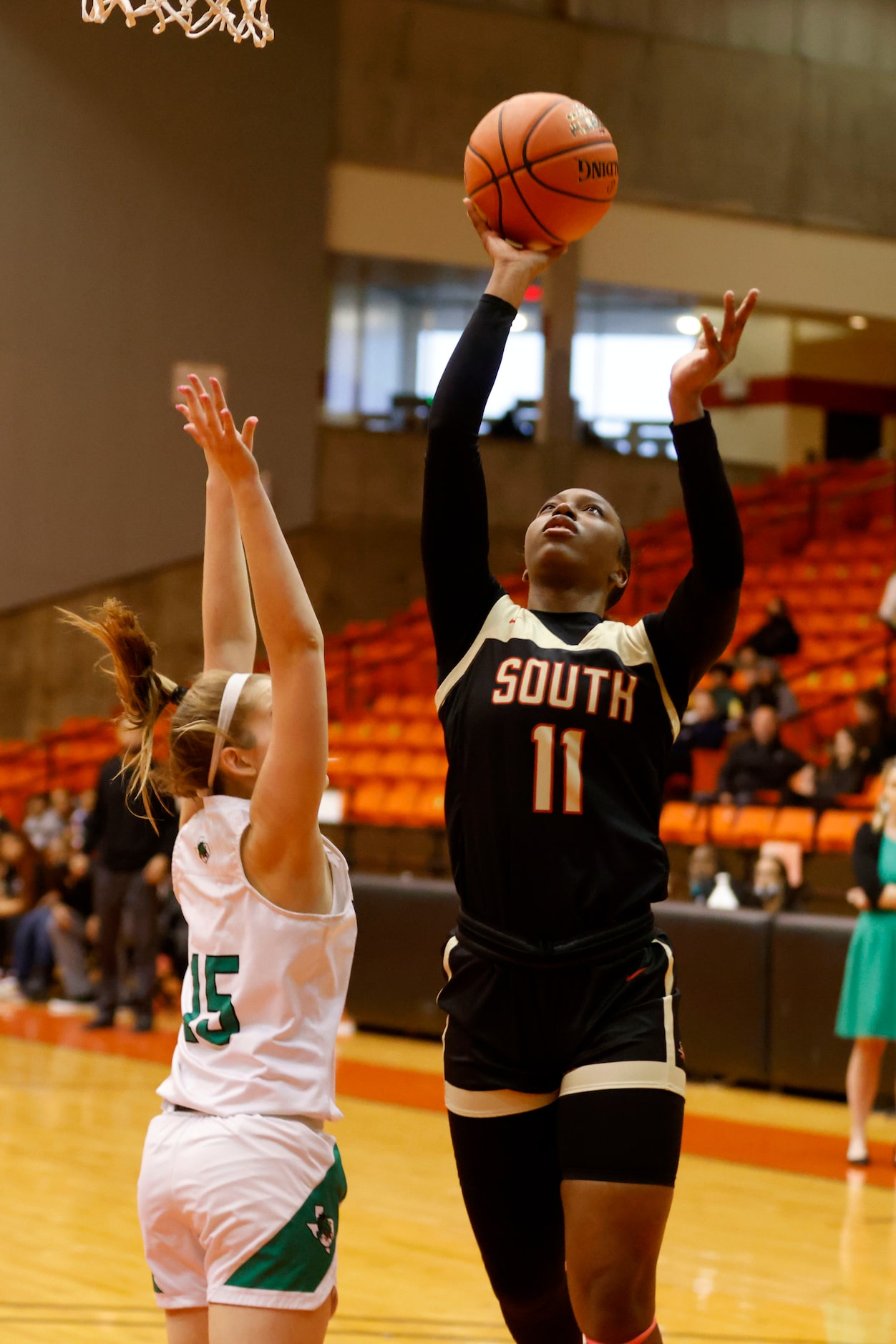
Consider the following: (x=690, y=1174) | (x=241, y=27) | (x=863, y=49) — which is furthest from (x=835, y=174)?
(x=241, y=27)

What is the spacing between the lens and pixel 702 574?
2861 mm

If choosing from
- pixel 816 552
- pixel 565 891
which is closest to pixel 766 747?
pixel 816 552

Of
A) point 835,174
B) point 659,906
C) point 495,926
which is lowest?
point 659,906

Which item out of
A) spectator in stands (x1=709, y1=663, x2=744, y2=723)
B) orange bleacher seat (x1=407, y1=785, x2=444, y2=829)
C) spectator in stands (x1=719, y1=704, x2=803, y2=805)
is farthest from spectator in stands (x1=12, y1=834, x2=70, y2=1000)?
spectator in stands (x1=709, y1=663, x2=744, y2=723)

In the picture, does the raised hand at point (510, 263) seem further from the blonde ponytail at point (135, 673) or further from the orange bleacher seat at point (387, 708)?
the orange bleacher seat at point (387, 708)

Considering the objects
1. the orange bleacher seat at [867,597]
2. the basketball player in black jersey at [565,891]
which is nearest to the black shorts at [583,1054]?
the basketball player in black jersey at [565,891]

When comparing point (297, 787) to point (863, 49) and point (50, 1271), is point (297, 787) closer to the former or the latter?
point (50, 1271)

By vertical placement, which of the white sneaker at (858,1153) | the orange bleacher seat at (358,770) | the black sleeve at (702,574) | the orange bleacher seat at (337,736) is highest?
the black sleeve at (702,574)

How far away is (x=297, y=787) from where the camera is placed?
2.46m

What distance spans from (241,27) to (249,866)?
97.8 inches

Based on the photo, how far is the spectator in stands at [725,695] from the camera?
11.9 metres

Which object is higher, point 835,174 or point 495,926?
point 835,174

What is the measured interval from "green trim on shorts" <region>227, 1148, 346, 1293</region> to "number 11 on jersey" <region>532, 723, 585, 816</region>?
2.36 feet

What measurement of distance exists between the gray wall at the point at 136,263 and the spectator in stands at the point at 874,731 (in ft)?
25.4
